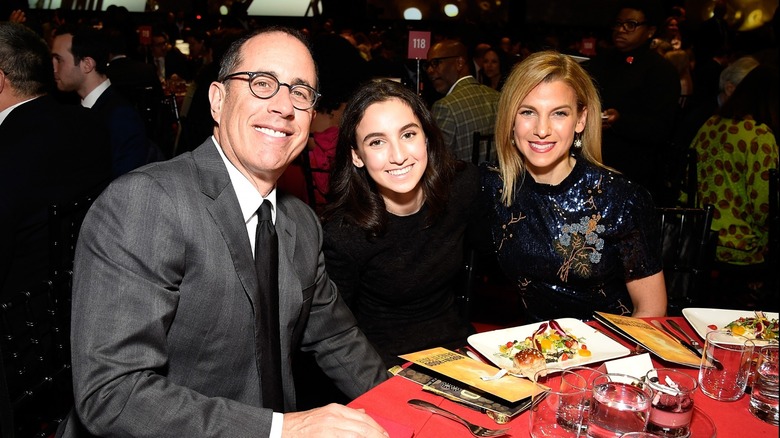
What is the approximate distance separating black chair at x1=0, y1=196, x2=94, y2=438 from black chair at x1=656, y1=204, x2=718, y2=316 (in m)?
2.07

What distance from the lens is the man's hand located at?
129 cm

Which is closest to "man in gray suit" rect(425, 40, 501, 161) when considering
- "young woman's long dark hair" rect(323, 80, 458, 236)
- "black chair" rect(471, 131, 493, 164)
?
"black chair" rect(471, 131, 493, 164)

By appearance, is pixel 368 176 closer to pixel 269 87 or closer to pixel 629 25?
pixel 269 87

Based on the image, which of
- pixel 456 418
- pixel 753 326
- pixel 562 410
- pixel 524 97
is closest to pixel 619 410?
pixel 562 410

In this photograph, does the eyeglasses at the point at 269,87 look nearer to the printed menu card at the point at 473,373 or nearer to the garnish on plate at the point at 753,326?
the printed menu card at the point at 473,373

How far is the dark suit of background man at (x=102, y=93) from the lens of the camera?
3844mm

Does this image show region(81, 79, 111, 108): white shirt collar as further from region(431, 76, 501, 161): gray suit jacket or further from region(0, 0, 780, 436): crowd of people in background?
region(431, 76, 501, 161): gray suit jacket

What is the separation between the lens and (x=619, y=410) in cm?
126

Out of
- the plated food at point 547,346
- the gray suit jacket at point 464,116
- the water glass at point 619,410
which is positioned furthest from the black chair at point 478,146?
the water glass at point 619,410

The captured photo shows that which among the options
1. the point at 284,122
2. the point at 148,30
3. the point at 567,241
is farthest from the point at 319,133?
the point at 148,30

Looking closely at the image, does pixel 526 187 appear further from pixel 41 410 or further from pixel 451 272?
pixel 41 410

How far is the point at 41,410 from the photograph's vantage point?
104 inches

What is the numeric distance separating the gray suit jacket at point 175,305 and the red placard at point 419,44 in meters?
3.95

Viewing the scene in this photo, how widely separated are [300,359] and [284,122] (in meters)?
1.32
